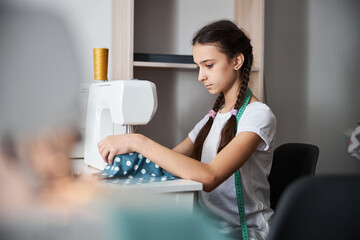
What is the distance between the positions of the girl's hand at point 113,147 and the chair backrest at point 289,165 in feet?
2.09

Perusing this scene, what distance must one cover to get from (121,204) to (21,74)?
0.10m

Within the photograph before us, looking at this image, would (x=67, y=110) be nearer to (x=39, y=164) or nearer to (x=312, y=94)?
(x=39, y=164)

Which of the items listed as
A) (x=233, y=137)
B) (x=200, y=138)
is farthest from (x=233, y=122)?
(x=200, y=138)

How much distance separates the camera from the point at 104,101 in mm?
1013

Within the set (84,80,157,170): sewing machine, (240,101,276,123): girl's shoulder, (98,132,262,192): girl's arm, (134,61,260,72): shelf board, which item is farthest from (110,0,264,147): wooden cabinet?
(84,80,157,170): sewing machine

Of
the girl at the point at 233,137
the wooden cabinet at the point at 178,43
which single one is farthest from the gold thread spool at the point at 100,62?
the wooden cabinet at the point at 178,43

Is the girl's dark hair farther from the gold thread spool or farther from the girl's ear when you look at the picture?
the gold thread spool

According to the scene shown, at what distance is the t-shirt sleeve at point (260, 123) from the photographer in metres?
1.24

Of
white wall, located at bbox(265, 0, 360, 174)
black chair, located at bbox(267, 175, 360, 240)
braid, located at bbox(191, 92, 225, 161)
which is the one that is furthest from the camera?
white wall, located at bbox(265, 0, 360, 174)

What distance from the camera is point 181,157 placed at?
1.05m

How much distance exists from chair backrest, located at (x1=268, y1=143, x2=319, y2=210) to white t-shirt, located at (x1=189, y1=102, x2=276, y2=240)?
9 centimetres

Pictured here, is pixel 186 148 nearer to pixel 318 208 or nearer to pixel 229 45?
pixel 229 45

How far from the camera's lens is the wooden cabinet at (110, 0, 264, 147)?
79.0 inches

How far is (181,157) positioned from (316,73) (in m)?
1.69
